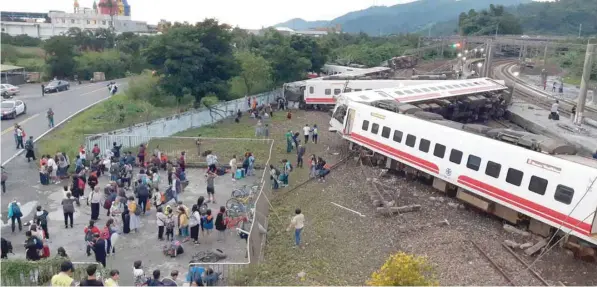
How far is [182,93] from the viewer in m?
32.0

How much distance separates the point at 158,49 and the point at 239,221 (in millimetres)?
20127

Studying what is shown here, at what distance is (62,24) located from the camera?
99750mm

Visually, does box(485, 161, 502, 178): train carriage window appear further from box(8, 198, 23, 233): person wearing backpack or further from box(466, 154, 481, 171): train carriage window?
box(8, 198, 23, 233): person wearing backpack

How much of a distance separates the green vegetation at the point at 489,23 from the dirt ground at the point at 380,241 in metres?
81.1

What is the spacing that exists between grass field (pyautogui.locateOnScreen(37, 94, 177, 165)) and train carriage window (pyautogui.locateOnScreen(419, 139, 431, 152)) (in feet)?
46.6

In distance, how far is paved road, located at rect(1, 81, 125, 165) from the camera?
25419mm

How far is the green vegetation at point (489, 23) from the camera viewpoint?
90.6 metres

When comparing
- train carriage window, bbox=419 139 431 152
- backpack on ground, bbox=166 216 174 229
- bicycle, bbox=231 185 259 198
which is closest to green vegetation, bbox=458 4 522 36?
train carriage window, bbox=419 139 431 152

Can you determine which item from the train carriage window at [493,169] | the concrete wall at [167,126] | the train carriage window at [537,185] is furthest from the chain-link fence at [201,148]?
the train carriage window at [537,185]

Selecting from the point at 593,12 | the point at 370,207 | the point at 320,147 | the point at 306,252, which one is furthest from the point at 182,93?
the point at 593,12

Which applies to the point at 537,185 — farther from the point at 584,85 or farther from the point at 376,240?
the point at 584,85

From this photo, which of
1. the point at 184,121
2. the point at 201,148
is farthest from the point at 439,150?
the point at 184,121

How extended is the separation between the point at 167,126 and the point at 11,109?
424 inches

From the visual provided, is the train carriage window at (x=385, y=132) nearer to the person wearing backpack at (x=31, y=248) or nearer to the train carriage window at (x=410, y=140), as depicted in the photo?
the train carriage window at (x=410, y=140)
